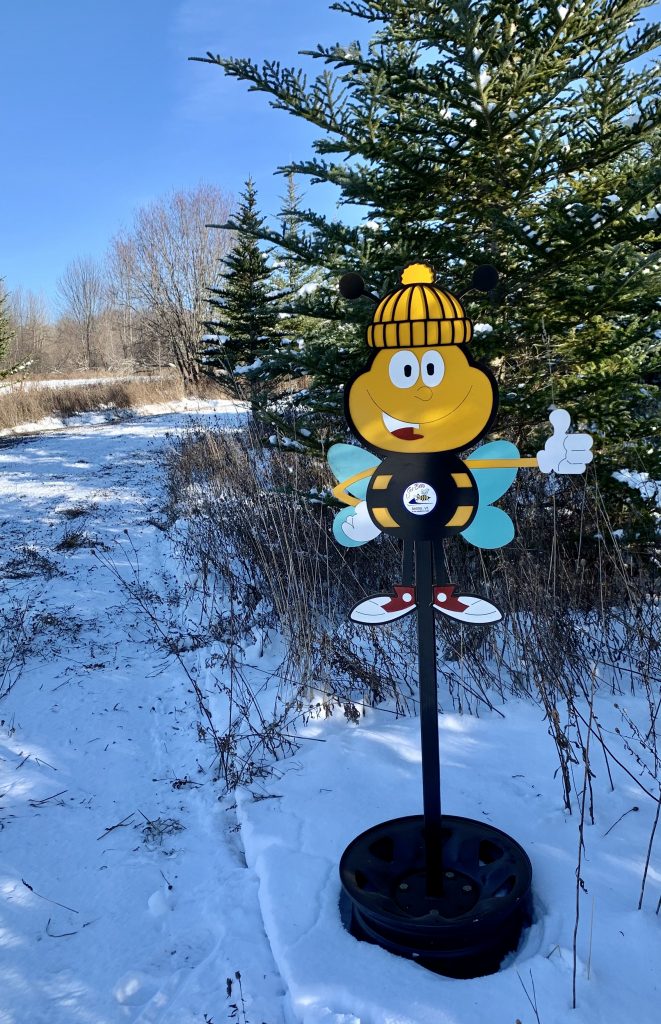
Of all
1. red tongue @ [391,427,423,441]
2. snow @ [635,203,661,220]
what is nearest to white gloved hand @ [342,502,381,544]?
red tongue @ [391,427,423,441]

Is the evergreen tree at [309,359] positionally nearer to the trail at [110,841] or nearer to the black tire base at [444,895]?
the trail at [110,841]

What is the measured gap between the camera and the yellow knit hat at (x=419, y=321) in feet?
6.55

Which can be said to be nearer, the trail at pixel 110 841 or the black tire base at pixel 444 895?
the black tire base at pixel 444 895

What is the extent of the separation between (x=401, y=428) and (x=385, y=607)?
1.92ft

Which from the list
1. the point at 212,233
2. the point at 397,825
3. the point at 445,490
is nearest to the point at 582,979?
the point at 397,825

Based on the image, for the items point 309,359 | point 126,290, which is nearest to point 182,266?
point 126,290

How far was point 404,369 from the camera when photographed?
6.69ft

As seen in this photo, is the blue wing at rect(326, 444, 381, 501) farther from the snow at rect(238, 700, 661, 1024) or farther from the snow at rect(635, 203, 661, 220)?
the snow at rect(635, 203, 661, 220)

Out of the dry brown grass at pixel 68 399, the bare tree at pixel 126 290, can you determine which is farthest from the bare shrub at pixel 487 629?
the bare tree at pixel 126 290

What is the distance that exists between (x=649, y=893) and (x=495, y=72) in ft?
12.7

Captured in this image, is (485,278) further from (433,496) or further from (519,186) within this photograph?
(519,186)

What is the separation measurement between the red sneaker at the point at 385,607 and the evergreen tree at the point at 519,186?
1893 millimetres

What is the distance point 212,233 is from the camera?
3077cm

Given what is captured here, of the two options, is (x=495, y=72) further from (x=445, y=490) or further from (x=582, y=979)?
(x=582, y=979)
